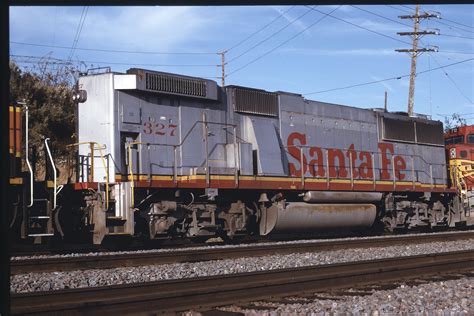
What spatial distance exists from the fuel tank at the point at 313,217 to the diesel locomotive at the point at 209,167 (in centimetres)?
4

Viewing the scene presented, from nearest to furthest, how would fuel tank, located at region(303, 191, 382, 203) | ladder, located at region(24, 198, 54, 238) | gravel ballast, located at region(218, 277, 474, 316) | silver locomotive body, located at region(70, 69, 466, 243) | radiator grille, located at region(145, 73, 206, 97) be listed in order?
1. gravel ballast, located at region(218, 277, 474, 316)
2. ladder, located at region(24, 198, 54, 238)
3. silver locomotive body, located at region(70, 69, 466, 243)
4. radiator grille, located at region(145, 73, 206, 97)
5. fuel tank, located at region(303, 191, 382, 203)

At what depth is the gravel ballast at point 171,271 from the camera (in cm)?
741

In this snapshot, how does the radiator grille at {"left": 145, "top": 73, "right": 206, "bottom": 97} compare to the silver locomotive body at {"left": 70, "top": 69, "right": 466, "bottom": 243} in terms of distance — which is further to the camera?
Result: the radiator grille at {"left": 145, "top": 73, "right": 206, "bottom": 97}

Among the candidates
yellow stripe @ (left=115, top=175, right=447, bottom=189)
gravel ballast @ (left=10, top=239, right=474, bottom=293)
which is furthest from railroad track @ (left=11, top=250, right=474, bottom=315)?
yellow stripe @ (left=115, top=175, right=447, bottom=189)

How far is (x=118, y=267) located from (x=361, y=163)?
A: 9.91 m

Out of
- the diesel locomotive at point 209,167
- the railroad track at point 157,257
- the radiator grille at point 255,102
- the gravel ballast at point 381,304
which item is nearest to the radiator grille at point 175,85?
the diesel locomotive at point 209,167

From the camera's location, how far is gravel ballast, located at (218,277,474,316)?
5.52 m

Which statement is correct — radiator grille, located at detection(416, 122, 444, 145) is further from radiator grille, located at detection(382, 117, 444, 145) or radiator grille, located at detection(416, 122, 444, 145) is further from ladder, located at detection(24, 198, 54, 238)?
ladder, located at detection(24, 198, 54, 238)

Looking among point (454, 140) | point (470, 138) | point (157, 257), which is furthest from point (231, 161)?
point (454, 140)

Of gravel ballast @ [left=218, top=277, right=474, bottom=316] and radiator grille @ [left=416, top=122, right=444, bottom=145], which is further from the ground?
radiator grille @ [left=416, top=122, right=444, bottom=145]

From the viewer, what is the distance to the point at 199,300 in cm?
580

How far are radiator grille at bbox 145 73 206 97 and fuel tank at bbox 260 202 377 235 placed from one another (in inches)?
141

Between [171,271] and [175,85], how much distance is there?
564 cm

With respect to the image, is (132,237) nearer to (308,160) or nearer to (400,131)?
(308,160)
